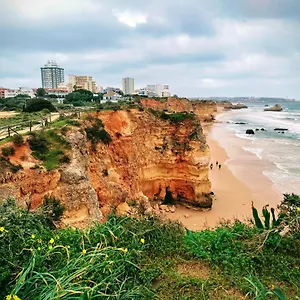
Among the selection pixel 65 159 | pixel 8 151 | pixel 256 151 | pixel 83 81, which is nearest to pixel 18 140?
pixel 8 151

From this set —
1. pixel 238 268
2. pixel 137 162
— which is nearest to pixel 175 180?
pixel 137 162

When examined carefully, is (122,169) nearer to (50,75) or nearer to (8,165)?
(8,165)

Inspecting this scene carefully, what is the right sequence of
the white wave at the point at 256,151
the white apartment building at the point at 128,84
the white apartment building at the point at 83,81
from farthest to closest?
the white apartment building at the point at 128,84 → the white apartment building at the point at 83,81 → the white wave at the point at 256,151

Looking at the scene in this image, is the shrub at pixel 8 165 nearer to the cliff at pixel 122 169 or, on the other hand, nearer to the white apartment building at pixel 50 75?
the cliff at pixel 122 169

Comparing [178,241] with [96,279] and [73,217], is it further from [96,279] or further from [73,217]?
[73,217]

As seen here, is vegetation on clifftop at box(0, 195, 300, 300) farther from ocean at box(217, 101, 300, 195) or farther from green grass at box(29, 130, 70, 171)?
ocean at box(217, 101, 300, 195)

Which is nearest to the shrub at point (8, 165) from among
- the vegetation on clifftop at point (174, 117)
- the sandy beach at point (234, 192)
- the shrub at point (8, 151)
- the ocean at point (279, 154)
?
the shrub at point (8, 151)
